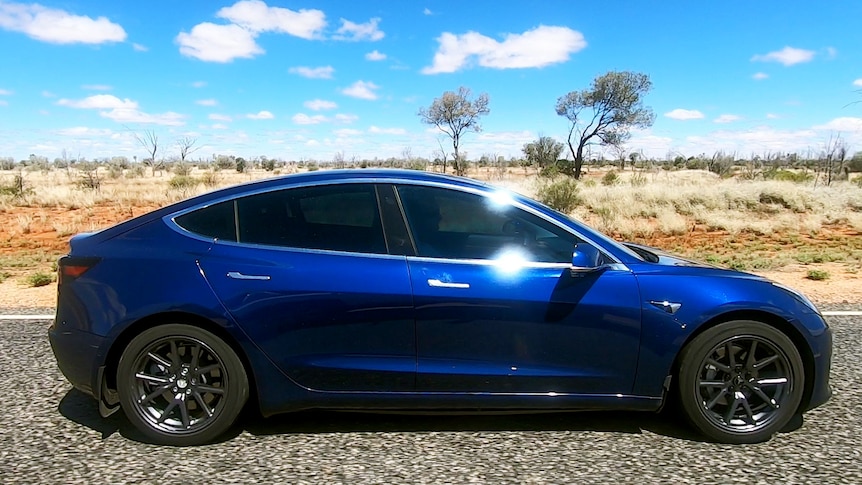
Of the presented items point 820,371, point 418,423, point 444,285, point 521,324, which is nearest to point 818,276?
point 820,371

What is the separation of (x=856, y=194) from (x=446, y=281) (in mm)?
23519

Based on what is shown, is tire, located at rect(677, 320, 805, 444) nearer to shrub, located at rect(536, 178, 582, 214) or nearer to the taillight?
the taillight

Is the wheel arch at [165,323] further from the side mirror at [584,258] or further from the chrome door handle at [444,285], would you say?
the side mirror at [584,258]

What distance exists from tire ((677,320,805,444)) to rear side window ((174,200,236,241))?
2.76 metres

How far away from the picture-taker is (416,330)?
3.26 metres

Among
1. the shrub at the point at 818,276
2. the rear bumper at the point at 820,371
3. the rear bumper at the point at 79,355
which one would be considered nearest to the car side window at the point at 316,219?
the rear bumper at the point at 79,355

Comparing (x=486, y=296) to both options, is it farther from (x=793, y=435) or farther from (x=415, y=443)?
(x=793, y=435)

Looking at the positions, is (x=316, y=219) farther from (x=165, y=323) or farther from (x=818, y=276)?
(x=818, y=276)

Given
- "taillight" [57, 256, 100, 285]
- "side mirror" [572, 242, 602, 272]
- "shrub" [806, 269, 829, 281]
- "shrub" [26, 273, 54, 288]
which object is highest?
"side mirror" [572, 242, 602, 272]

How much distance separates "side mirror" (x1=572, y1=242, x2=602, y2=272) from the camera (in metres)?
3.20

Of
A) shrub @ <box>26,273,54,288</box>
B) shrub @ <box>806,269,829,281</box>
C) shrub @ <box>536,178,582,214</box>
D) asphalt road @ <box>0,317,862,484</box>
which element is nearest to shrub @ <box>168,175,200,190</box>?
shrub @ <box>536,178,582,214</box>

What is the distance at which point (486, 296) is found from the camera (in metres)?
3.24

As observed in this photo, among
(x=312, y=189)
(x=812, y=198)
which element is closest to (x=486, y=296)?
(x=312, y=189)

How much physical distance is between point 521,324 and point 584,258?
51 cm
